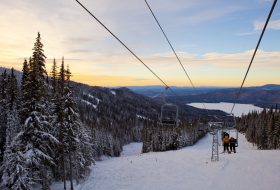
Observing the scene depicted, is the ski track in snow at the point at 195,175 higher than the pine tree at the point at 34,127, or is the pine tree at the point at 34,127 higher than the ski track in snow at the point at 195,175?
the pine tree at the point at 34,127

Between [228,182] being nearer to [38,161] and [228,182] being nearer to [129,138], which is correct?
[38,161]

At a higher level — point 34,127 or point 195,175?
point 34,127

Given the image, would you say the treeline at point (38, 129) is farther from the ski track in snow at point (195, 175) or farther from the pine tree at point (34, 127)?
the ski track in snow at point (195, 175)

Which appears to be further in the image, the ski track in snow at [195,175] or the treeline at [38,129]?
the treeline at [38,129]

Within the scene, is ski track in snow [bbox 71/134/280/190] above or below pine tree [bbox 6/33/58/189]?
below

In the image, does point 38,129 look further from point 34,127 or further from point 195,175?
point 195,175

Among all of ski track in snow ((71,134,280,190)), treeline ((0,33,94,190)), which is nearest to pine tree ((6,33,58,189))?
treeline ((0,33,94,190))

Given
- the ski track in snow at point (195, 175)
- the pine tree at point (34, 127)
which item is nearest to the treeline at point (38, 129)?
the pine tree at point (34, 127)

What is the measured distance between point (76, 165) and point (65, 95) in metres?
11.0

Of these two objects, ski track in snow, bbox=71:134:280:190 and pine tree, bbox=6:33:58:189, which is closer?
ski track in snow, bbox=71:134:280:190

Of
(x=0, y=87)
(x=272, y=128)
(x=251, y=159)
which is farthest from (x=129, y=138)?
(x=251, y=159)

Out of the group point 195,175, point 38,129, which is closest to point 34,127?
point 38,129

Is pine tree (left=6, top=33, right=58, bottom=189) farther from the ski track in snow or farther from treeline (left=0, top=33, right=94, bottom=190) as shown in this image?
the ski track in snow

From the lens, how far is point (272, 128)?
8569cm
